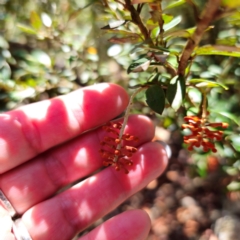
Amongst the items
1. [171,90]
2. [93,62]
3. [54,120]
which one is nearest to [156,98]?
[171,90]

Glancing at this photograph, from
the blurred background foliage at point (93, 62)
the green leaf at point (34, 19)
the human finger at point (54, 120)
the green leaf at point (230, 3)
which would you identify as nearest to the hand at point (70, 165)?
the human finger at point (54, 120)

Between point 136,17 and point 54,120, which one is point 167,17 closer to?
point 136,17

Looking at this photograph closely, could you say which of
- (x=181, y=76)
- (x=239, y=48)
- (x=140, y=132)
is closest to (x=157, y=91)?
(x=181, y=76)

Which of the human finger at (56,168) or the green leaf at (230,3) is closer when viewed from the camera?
the green leaf at (230,3)

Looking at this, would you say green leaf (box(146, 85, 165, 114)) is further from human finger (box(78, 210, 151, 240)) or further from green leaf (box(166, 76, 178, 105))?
human finger (box(78, 210, 151, 240))

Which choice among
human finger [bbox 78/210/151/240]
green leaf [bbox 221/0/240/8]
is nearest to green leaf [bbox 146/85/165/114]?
green leaf [bbox 221/0/240/8]

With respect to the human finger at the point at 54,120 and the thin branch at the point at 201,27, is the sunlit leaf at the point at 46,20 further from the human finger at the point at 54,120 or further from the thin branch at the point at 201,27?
the thin branch at the point at 201,27
